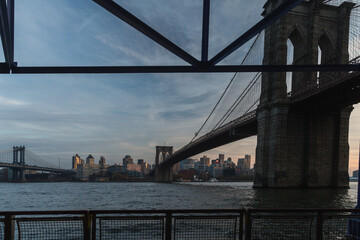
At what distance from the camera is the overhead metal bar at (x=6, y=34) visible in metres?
4.90

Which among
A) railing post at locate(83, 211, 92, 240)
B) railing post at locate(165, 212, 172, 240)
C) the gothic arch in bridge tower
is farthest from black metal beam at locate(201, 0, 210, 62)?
the gothic arch in bridge tower

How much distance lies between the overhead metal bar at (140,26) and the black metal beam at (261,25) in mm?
561

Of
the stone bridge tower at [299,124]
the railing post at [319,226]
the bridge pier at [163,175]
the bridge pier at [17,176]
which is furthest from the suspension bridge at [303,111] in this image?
the bridge pier at [17,176]

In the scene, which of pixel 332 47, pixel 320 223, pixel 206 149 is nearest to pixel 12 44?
pixel 320 223

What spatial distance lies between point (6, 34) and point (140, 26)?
2269 millimetres

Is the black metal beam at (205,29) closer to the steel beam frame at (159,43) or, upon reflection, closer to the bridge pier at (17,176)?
the steel beam frame at (159,43)

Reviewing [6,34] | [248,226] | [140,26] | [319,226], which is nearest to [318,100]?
[319,226]

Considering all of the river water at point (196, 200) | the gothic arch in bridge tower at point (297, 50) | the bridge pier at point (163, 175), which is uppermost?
the gothic arch in bridge tower at point (297, 50)

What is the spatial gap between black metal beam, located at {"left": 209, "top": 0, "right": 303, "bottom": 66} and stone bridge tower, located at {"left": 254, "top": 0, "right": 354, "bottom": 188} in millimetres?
40230

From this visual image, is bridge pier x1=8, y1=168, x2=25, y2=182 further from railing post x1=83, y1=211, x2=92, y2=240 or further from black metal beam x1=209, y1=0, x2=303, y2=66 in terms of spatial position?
black metal beam x1=209, y1=0, x2=303, y2=66

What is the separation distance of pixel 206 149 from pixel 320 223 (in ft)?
221

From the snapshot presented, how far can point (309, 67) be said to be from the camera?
625 centimetres

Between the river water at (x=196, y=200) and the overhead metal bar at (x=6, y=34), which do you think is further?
the river water at (x=196, y=200)

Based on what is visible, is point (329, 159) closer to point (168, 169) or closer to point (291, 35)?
point (291, 35)
